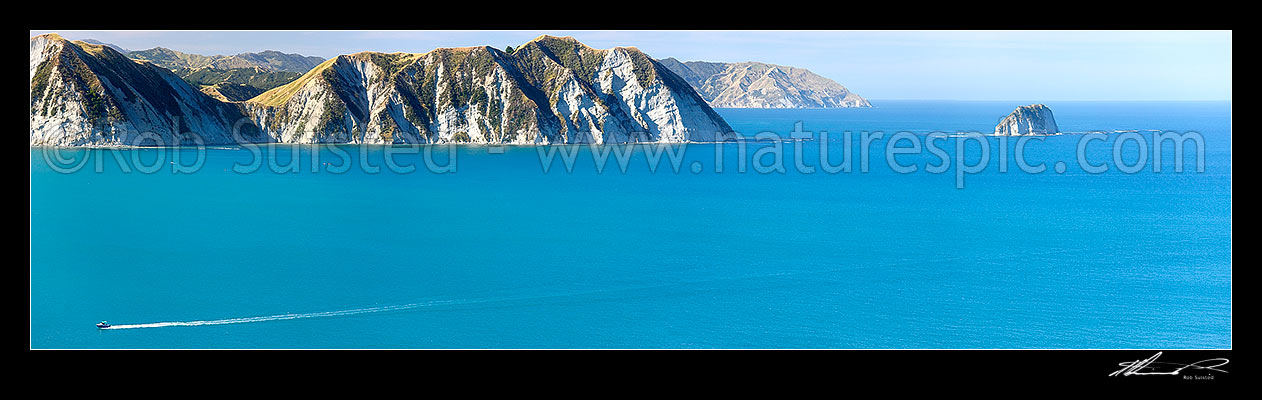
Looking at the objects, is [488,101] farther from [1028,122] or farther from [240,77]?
[240,77]

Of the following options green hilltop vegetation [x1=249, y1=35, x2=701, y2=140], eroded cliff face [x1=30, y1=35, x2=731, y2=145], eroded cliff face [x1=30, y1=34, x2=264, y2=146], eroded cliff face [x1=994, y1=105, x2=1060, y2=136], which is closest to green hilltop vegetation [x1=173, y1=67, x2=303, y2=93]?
green hilltop vegetation [x1=249, y1=35, x2=701, y2=140]

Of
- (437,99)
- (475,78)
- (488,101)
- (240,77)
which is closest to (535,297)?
(488,101)

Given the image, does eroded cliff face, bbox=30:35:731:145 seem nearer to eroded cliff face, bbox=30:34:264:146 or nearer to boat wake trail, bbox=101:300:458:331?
eroded cliff face, bbox=30:34:264:146

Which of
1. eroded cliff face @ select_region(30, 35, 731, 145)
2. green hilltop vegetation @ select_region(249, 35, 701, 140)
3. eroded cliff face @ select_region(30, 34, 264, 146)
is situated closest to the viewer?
eroded cliff face @ select_region(30, 34, 264, 146)

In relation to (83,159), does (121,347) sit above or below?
below

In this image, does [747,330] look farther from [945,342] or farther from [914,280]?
[914,280]

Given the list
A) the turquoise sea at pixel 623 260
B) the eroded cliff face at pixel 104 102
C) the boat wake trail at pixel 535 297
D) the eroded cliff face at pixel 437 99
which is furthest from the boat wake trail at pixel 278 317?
the eroded cliff face at pixel 437 99

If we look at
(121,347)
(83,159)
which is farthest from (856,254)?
(83,159)
